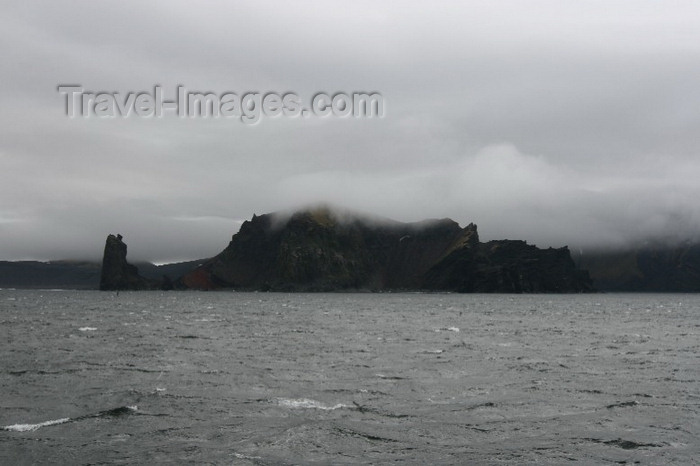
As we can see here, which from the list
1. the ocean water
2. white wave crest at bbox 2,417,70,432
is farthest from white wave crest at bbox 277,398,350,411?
white wave crest at bbox 2,417,70,432

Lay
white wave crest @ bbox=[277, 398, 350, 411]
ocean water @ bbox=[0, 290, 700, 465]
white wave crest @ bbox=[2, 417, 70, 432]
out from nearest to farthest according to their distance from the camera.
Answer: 1. ocean water @ bbox=[0, 290, 700, 465]
2. white wave crest @ bbox=[2, 417, 70, 432]
3. white wave crest @ bbox=[277, 398, 350, 411]

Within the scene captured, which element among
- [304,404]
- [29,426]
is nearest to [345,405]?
[304,404]

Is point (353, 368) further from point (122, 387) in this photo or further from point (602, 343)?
point (602, 343)

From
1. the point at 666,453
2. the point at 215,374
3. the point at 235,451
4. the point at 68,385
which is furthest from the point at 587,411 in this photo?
the point at 68,385

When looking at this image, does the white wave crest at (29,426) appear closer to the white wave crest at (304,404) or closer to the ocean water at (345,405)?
the ocean water at (345,405)

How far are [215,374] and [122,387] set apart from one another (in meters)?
6.44

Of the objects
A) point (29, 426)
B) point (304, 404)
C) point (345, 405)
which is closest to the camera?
point (29, 426)

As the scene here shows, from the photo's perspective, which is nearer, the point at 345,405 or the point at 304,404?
the point at 345,405

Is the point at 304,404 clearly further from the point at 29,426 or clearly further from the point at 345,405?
the point at 29,426

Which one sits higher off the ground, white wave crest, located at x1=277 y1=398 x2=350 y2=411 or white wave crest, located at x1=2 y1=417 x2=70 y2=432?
white wave crest, located at x1=2 y1=417 x2=70 y2=432

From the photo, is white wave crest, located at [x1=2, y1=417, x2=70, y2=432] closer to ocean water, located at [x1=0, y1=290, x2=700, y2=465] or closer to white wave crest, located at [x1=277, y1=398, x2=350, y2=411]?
ocean water, located at [x1=0, y1=290, x2=700, y2=465]

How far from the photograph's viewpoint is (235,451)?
22.6 metres

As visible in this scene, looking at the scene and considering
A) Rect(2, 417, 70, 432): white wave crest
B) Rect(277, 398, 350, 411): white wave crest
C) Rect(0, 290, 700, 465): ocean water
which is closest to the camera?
Rect(0, 290, 700, 465): ocean water

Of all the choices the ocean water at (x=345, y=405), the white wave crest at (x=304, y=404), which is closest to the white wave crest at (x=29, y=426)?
the ocean water at (x=345, y=405)
